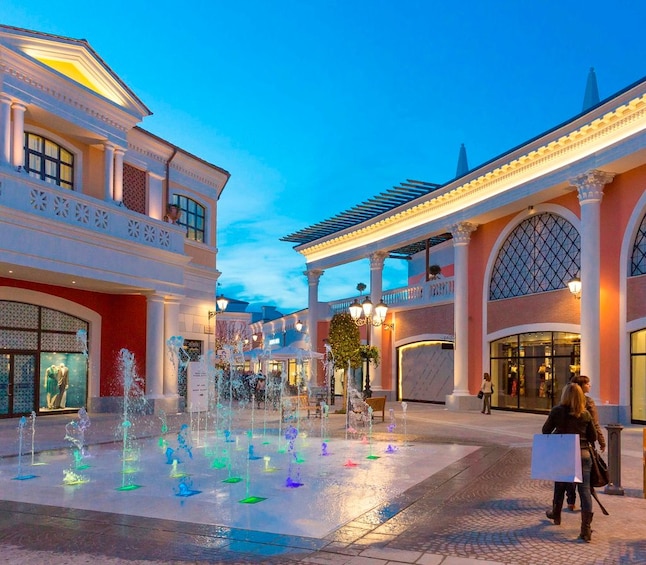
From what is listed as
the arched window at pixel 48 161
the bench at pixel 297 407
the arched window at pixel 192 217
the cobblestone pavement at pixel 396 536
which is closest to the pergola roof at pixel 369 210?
the arched window at pixel 192 217

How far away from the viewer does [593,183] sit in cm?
1869

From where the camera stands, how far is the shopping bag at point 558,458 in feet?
21.7

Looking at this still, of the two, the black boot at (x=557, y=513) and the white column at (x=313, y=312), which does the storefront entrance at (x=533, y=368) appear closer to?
the white column at (x=313, y=312)

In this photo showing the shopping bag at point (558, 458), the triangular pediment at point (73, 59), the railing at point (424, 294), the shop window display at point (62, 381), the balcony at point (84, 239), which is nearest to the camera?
the shopping bag at point (558, 458)

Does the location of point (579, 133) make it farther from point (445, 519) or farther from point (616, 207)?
point (445, 519)

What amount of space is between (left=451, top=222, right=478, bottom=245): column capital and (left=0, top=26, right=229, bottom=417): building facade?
1035 centimetres

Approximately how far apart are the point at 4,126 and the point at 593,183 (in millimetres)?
16143

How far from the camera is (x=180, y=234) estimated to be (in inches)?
864

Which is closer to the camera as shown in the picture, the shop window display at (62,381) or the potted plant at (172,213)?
the shop window display at (62,381)

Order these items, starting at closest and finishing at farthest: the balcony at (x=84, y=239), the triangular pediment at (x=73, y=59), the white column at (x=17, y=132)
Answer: the balcony at (x=84, y=239) < the white column at (x=17, y=132) < the triangular pediment at (x=73, y=59)

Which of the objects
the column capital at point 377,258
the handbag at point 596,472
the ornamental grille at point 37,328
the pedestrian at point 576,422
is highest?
the column capital at point 377,258

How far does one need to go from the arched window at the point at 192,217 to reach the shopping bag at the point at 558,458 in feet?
66.5

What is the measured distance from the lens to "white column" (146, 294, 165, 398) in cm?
2103

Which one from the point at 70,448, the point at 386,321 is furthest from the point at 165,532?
the point at 386,321
